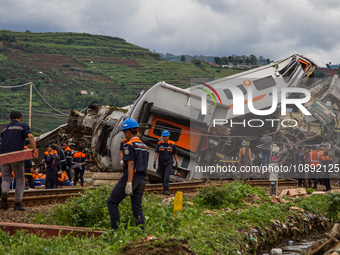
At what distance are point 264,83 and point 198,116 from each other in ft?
14.8

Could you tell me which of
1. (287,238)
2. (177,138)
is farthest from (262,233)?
(177,138)

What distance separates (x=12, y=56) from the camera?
10344cm

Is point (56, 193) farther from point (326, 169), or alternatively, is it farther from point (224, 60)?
point (224, 60)

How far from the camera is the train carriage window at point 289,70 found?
19.1 meters

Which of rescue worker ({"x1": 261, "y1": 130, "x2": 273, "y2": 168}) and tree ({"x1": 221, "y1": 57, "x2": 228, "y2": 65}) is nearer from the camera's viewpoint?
rescue worker ({"x1": 261, "y1": 130, "x2": 273, "y2": 168})

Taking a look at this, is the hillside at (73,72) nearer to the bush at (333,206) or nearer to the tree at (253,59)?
the tree at (253,59)

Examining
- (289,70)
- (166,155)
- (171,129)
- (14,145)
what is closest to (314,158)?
(289,70)

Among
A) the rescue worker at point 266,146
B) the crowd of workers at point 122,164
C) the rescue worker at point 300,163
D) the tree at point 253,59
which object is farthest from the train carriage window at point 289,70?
the tree at point 253,59

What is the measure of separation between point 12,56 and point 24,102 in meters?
36.3

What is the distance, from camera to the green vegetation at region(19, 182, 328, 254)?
19.2ft

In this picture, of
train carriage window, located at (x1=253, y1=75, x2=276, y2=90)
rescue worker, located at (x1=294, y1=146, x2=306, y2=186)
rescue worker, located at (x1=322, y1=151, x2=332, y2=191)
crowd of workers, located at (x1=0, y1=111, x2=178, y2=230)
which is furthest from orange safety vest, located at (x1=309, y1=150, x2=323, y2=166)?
crowd of workers, located at (x1=0, y1=111, x2=178, y2=230)

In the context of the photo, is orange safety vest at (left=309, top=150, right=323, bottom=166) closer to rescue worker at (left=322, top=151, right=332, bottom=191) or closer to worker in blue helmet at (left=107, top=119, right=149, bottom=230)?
rescue worker at (left=322, top=151, right=332, bottom=191)

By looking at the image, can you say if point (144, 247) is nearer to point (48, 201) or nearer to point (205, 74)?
point (48, 201)

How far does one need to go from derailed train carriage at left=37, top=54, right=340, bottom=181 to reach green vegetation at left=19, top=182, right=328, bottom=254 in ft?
13.2
